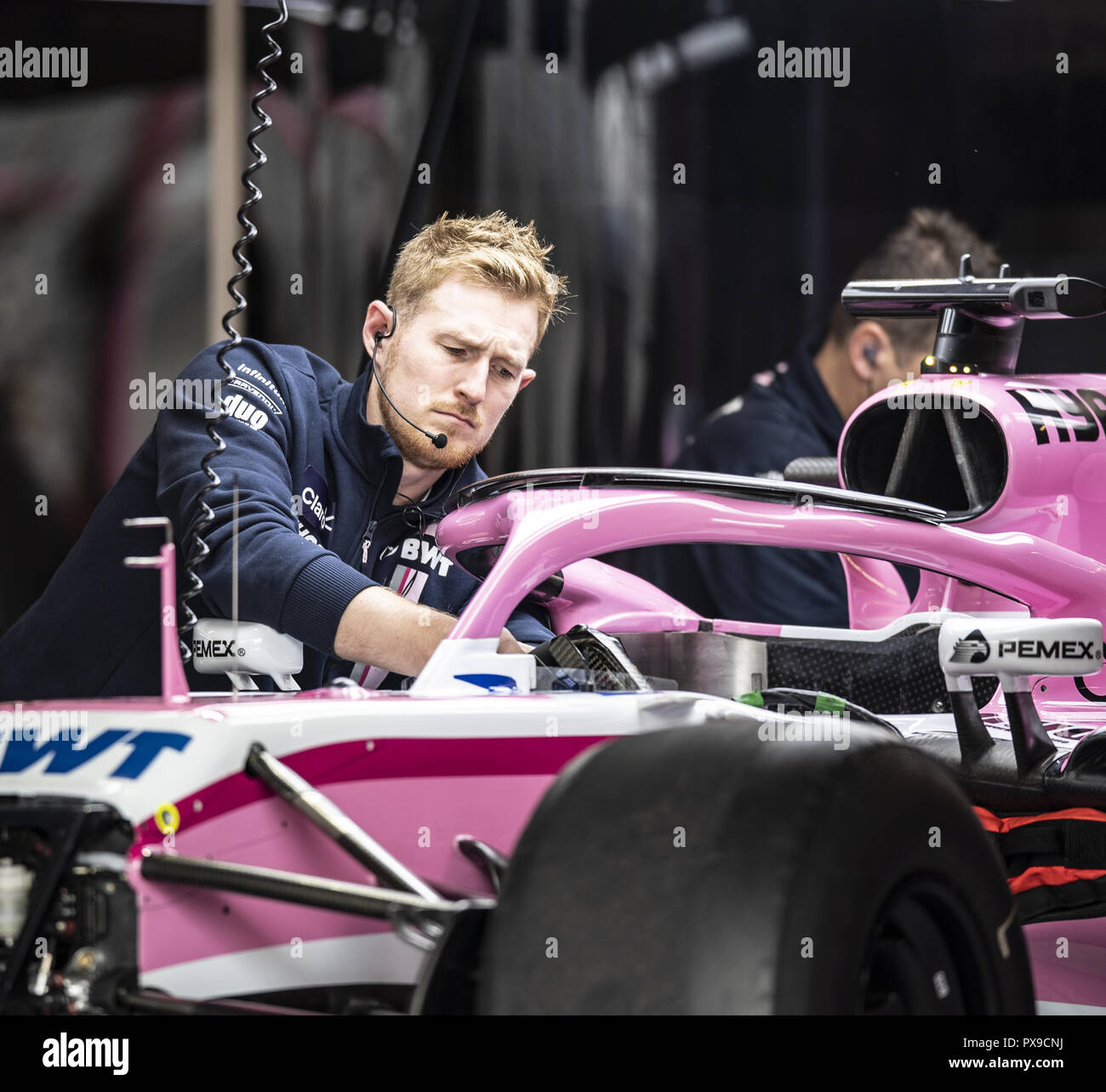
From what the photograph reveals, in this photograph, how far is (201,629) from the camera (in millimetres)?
1816

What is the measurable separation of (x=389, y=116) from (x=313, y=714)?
353 cm

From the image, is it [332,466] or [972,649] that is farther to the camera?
[332,466]

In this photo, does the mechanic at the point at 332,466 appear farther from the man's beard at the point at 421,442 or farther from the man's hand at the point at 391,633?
the man's hand at the point at 391,633

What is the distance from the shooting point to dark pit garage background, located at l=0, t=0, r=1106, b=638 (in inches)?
179

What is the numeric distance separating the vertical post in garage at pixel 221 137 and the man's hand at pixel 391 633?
2651 millimetres

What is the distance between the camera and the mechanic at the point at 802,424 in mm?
4668

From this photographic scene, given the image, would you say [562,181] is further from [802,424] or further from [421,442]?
[421,442]

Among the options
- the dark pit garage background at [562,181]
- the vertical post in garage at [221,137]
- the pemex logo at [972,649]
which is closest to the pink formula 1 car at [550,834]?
the pemex logo at [972,649]

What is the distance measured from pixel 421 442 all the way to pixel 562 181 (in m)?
1.95

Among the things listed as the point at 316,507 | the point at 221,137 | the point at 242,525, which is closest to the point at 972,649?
the point at 242,525

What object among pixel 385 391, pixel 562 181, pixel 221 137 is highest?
pixel 221 137

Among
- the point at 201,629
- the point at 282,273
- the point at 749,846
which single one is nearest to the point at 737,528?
the point at 201,629

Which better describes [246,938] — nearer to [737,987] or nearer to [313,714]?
[313,714]

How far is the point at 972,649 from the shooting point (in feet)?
6.20
